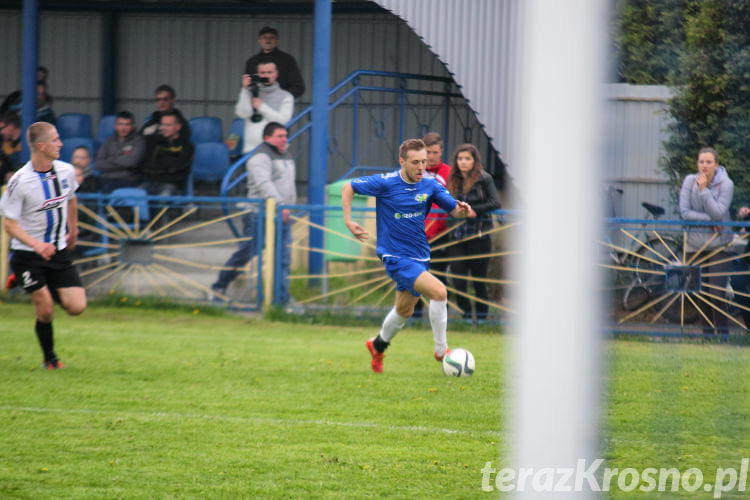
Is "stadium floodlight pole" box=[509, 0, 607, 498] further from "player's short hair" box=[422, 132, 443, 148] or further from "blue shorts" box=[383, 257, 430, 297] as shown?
"player's short hair" box=[422, 132, 443, 148]

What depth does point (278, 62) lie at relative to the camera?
12.6 meters

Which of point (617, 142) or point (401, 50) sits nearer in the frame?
point (617, 142)

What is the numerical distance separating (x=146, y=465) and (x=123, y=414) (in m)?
1.24

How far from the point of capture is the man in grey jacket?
35.0 ft

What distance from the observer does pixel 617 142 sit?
1.76 m

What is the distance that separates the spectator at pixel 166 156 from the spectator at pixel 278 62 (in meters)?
1.43

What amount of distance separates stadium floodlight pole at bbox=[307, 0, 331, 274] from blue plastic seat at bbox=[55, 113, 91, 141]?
7.23 meters

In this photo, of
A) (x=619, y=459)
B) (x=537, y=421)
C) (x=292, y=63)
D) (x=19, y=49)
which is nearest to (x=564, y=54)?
(x=537, y=421)

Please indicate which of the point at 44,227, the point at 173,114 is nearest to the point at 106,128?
the point at 173,114

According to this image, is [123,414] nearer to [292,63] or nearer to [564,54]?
[564,54]

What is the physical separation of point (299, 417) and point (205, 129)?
11.3m

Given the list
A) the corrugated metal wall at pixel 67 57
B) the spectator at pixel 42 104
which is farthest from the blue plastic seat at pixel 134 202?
the corrugated metal wall at pixel 67 57

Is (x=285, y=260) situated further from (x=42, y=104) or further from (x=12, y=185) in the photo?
(x=42, y=104)

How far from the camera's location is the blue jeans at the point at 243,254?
1079 cm
